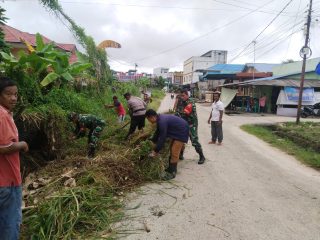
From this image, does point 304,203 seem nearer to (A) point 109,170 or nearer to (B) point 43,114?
(A) point 109,170

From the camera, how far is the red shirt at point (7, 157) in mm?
2746

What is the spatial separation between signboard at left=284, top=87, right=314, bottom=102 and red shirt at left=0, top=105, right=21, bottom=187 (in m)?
22.6

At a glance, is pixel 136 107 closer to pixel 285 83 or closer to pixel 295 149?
pixel 295 149

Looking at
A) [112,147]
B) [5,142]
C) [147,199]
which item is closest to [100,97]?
[112,147]

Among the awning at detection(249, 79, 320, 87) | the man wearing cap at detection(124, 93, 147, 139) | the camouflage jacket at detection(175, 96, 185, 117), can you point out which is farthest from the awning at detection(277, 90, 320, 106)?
the camouflage jacket at detection(175, 96, 185, 117)

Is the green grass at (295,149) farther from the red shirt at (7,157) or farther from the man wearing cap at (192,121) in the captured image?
the red shirt at (7,157)

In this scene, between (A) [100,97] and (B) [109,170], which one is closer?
(B) [109,170]

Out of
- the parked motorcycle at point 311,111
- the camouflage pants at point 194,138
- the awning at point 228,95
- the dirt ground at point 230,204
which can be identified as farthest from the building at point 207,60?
the dirt ground at point 230,204

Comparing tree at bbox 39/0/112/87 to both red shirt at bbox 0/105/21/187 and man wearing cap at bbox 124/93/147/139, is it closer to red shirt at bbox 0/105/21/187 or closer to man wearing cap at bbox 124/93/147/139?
man wearing cap at bbox 124/93/147/139

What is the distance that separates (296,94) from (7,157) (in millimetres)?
22972

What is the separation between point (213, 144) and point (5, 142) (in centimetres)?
837

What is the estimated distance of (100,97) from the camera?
15.0 m

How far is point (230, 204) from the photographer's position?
16.6 feet

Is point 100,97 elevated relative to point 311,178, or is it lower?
elevated
